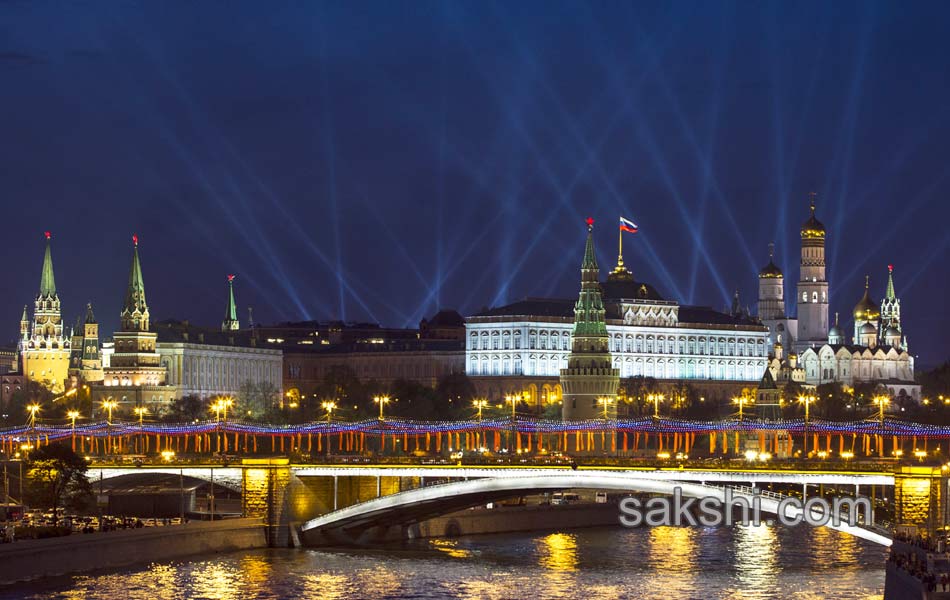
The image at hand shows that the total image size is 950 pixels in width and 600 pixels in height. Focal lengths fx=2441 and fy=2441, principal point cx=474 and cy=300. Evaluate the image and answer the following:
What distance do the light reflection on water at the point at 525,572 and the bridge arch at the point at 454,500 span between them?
5.96 ft

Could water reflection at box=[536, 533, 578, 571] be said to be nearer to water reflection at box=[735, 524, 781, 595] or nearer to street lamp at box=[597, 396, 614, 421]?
water reflection at box=[735, 524, 781, 595]

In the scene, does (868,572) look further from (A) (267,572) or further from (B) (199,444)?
(B) (199,444)

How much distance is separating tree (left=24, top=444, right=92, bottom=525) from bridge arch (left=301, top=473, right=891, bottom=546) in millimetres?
11668

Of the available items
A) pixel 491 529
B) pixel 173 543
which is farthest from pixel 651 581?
pixel 491 529

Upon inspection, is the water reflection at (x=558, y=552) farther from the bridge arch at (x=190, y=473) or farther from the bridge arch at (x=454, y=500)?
the bridge arch at (x=190, y=473)

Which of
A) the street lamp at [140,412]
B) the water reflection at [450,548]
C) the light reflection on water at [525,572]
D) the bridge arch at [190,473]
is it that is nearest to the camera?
the light reflection on water at [525,572]

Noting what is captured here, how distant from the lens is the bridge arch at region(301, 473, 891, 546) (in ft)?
329

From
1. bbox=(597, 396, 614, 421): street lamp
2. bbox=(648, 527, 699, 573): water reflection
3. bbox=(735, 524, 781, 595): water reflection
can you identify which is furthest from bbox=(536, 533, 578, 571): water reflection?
bbox=(597, 396, 614, 421): street lamp

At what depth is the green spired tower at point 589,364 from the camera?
189 meters

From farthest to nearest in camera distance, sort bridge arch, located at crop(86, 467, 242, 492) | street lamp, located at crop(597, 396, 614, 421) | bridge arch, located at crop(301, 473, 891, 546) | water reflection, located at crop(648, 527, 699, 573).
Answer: street lamp, located at crop(597, 396, 614, 421)
bridge arch, located at crop(86, 467, 242, 492)
water reflection, located at crop(648, 527, 699, 573)
bridge arch, located at crop(301, 473, 891, 546)

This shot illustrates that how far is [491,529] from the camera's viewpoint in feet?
408

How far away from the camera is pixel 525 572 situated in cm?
10131

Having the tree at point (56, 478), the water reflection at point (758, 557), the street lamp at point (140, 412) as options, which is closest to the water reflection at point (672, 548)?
the water reflection at point (758, 557)

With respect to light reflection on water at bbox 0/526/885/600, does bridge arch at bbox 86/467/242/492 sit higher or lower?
higher
